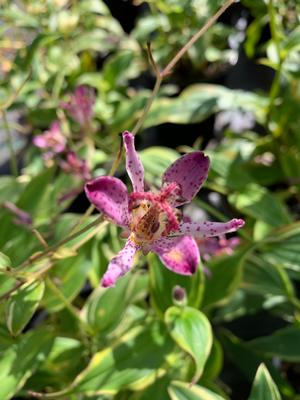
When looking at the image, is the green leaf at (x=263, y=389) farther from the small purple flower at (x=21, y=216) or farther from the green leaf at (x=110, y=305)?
the small purple flower at (x=21, y=216)

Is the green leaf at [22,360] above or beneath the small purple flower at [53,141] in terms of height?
beneath

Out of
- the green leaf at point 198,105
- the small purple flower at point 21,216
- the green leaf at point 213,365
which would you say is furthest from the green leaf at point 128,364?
the green leaf at point 198,105

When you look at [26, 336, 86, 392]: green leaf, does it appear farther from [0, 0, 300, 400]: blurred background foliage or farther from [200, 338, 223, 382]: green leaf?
[200, 338, 223, 382]: green leaf

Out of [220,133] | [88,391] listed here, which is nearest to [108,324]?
[88,391]

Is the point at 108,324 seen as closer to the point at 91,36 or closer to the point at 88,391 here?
the point at 88,391

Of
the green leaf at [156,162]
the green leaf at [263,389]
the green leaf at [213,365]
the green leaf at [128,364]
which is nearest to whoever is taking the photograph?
the green leaf at [263,389]

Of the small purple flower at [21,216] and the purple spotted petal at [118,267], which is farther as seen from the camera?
the small purple flower at [21,216]
